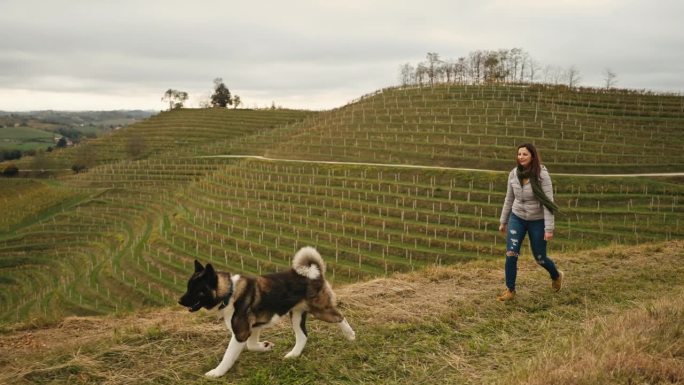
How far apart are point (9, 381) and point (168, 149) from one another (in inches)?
2556

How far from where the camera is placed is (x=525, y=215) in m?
7.29

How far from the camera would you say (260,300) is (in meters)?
5.33

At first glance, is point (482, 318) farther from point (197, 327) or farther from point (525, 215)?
point (197, 327)

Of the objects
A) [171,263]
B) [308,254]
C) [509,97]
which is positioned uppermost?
[509,97]

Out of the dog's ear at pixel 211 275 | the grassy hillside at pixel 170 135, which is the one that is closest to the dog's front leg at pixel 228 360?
the dog's ear at pixel 211 275

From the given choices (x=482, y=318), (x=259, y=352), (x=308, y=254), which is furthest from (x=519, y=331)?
(x=259, y=352)

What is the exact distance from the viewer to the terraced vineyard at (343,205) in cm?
2452

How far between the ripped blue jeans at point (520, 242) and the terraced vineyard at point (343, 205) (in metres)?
14.5

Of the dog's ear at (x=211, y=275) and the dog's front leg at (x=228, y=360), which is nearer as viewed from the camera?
the dog's ear at (x=211, y=275)

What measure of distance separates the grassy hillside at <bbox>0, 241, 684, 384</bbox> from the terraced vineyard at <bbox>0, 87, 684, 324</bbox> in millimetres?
14679

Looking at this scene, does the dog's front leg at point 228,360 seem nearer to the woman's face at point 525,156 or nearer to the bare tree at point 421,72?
the woman's face at point 525,156

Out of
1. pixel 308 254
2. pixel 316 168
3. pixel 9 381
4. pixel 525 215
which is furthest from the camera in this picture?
pixel 316 168

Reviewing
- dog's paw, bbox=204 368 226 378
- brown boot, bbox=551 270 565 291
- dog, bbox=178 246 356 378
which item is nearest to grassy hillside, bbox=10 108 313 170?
brown boot, bbox=551 270 565 291

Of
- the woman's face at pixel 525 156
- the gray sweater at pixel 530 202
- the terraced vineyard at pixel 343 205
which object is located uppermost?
the woman's face at pixel 525 156
